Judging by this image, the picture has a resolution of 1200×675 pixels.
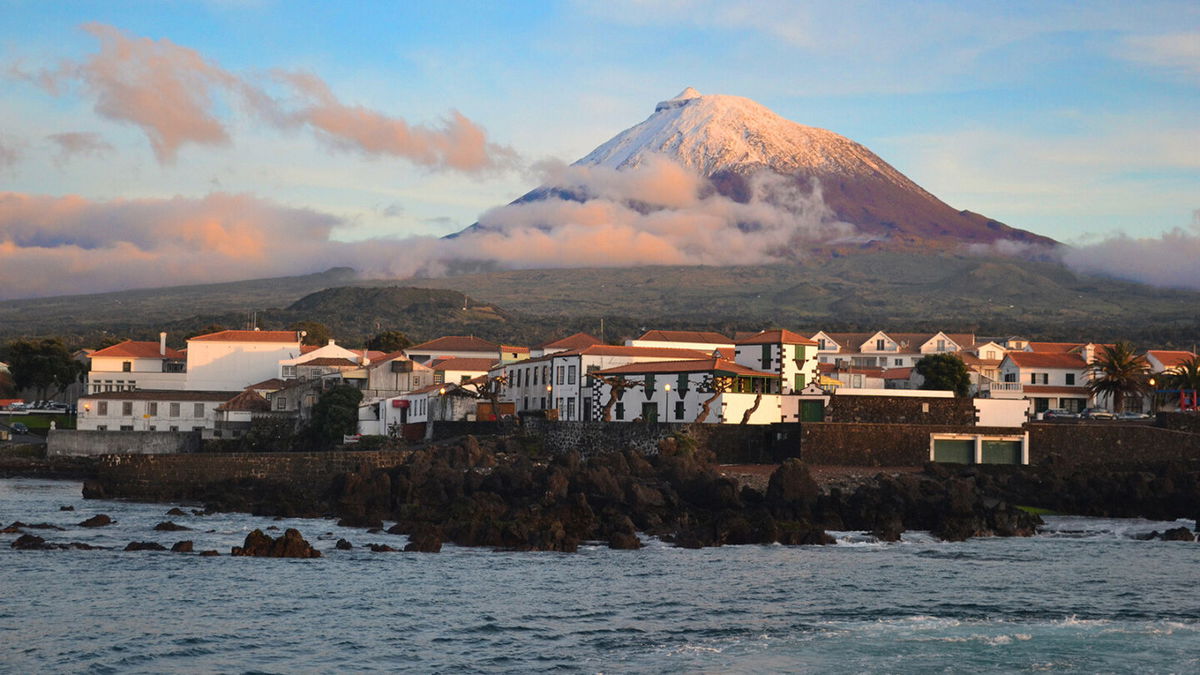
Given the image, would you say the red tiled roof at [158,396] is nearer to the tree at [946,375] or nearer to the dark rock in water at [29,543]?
the tree at [946,375]

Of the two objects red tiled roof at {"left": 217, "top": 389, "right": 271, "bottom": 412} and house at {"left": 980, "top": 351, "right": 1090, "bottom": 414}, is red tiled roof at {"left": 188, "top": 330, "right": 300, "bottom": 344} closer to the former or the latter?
red tiled roof at {"left": 217, "top": 389, "right": 271, "bottom": 412}

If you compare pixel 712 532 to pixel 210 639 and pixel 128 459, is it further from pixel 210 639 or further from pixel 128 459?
pixel 128 459

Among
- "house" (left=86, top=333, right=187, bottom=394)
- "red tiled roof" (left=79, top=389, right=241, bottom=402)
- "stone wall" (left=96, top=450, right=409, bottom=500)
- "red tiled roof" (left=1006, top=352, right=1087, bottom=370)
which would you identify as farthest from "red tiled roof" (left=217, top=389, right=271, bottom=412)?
"red tiled roof" (left=1006, top=352, right=1087, bottom=370)

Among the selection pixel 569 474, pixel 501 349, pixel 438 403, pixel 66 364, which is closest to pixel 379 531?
pixel 569 474

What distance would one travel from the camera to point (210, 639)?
23.8 m

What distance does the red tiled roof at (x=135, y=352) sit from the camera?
282ft

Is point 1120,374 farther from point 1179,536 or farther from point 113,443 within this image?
point 113,443

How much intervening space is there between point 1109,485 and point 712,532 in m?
15.2

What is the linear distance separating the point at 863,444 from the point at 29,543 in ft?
93.6

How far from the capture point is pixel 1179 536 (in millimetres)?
38469

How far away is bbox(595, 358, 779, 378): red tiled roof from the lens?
179ft

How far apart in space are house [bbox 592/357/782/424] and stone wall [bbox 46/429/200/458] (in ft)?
75.0

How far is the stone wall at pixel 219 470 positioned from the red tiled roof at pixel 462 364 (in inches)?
947

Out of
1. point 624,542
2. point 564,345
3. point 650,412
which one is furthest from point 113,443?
point 624,542
